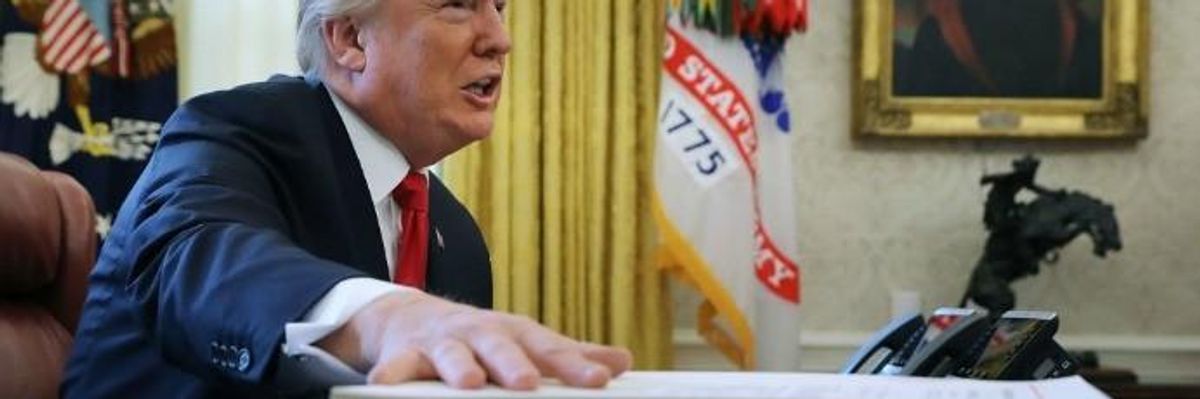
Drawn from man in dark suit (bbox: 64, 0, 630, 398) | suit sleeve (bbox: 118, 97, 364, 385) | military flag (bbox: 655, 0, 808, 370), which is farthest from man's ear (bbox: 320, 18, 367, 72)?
military flag (bbox: 655, 0, 808, 370)

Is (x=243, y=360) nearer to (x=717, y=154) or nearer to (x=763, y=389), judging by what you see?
(x=763, y=389)

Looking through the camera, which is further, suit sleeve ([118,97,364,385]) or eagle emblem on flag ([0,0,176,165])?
eagle emblem on flag ([0,0,176,165])

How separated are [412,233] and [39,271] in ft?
2.25

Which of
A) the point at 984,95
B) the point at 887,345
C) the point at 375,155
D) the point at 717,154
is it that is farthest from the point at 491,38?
the point at 984,95

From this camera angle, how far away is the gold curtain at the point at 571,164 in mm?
3682

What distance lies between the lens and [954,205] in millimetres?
4086

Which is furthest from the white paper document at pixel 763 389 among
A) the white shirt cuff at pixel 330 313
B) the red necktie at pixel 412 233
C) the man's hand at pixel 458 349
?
the red necktie at pixel 412 233

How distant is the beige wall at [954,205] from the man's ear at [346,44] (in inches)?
92.9

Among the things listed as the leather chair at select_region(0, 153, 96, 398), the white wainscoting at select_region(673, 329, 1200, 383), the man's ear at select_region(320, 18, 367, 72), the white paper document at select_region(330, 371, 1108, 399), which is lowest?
the white wainscoting at select_region(673, 329, 1200, 383)

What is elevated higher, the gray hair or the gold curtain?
the gray hair

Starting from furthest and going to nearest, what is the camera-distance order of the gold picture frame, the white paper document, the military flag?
the gold picture frame
the military flag
the white paper document

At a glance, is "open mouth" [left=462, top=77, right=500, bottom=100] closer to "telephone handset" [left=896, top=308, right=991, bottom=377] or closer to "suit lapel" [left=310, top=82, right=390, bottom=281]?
"suit lapel" [left=310, top=82, right=390, bottom=281]

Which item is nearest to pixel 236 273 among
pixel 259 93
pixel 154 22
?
pixel 259 93

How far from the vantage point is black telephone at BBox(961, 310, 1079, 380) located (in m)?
1.17
